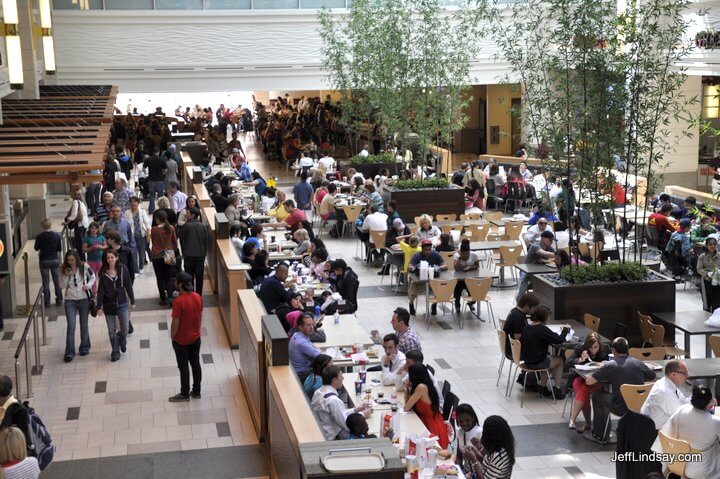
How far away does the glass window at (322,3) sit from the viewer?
29531mm

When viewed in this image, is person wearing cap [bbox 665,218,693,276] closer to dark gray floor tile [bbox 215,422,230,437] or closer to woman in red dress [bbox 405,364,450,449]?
woman in red dress [bbox 405,364,450,449]

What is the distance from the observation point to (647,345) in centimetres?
1193

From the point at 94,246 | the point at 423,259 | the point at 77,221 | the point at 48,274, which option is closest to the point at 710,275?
the point at 423,259

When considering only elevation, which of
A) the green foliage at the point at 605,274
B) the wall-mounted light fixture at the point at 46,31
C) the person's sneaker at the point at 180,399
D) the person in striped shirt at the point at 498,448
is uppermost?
the wall-mounted light fixture at the point at 46,31

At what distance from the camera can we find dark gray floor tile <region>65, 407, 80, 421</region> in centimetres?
1038

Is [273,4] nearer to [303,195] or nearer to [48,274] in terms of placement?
[303,195]

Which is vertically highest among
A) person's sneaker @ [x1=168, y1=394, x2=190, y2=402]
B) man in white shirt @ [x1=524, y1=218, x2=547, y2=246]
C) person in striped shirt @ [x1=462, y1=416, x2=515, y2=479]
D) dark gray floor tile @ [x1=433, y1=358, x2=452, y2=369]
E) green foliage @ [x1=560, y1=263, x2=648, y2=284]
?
man in white shirt @ [x1=524, y1=218, x2=547, y2=246]

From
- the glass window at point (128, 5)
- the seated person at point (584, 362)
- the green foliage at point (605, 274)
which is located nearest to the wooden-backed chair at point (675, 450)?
the seated person at point (584, 362)

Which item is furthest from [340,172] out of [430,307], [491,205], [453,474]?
[453,474]

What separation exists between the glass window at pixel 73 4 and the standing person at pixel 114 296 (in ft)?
58.6

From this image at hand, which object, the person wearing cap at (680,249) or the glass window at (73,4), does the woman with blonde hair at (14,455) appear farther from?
the glass window at (73,4)

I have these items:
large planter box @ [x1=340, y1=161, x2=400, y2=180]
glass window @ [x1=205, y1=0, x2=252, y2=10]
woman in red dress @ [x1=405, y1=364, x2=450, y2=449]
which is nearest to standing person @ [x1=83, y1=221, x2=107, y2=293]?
woman in red dress @ [x1=405, y1=364, x2=450, y2=449]

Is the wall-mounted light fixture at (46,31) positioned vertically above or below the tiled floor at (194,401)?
above

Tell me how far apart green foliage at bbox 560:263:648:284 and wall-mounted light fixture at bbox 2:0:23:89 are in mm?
7040
